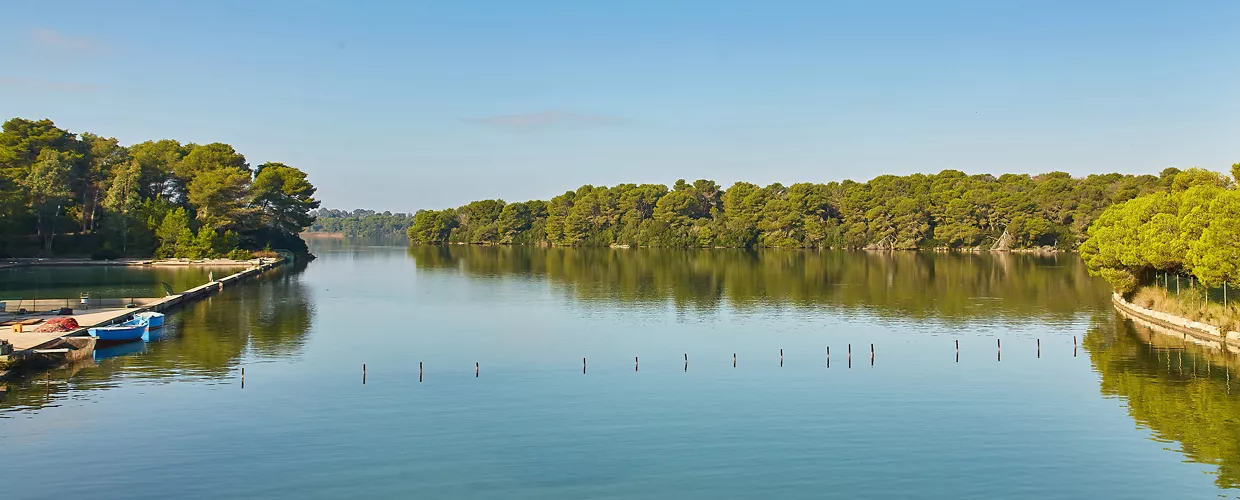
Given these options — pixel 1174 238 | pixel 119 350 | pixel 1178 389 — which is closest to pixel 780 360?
pixel 1178 389

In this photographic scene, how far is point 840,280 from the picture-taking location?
310 feet

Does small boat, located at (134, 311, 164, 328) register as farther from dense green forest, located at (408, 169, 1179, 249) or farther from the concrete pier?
dense green forest, located at (408, 169, 1179, 249)

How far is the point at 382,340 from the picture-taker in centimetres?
5131

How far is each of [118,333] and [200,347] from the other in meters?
3.84

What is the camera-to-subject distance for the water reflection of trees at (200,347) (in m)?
36.1

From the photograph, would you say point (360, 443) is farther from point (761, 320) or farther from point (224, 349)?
point (761, 320)

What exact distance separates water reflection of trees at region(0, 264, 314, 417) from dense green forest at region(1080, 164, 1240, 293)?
43.8 meters

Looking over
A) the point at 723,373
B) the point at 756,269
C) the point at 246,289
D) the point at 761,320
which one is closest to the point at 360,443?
the point at 723,373

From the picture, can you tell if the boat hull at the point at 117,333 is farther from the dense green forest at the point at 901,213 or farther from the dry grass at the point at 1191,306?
the dense green forest at the point at 901,213

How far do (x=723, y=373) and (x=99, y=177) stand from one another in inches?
4146

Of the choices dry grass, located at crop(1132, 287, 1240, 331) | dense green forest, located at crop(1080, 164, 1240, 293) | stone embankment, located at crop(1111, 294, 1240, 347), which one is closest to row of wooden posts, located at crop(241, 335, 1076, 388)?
stone embankment, located at crop(1111, 294, 1240, 347)

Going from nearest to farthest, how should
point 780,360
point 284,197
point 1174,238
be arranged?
point 780,360, point 1174,238, point 284,197

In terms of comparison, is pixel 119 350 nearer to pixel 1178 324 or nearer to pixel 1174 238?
pixel 1178 324

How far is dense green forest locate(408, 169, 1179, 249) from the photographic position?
503ft
